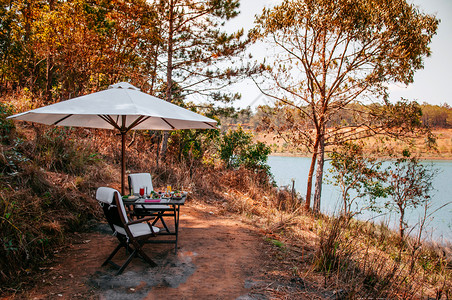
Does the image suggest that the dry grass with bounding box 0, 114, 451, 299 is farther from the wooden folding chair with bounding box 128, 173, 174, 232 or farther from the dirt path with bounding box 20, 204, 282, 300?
the wooden folding chair with bounding box 128, 173, 174, 232

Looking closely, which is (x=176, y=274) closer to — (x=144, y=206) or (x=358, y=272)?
(x=144, y=206)

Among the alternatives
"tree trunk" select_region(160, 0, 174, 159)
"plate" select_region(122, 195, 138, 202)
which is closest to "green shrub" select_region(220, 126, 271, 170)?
"tree trunk" select_region(160, 0, 174, 159)

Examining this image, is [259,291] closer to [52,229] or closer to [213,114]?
[52,229]

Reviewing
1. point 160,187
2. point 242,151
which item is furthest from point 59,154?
point 242,151

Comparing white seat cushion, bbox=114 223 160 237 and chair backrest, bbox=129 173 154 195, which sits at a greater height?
chair backrest, bbox=129 173 154 195

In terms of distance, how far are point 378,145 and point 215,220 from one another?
6.94m

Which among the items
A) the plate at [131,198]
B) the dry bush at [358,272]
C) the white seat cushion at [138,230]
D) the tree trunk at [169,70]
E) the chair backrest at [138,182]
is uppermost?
the tree trunk at [169,70]

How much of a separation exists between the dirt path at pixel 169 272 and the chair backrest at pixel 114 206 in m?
0.61

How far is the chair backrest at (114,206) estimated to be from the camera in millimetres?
3377

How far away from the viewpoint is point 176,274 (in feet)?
11.6

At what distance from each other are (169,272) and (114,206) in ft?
3.41

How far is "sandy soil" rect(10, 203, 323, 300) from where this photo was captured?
3078 mm

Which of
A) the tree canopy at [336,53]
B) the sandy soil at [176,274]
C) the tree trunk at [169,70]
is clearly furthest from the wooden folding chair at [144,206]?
the tree canopy at [336,53]

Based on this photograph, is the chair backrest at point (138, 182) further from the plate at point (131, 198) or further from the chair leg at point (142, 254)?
the chair leg at point (142, 254)
